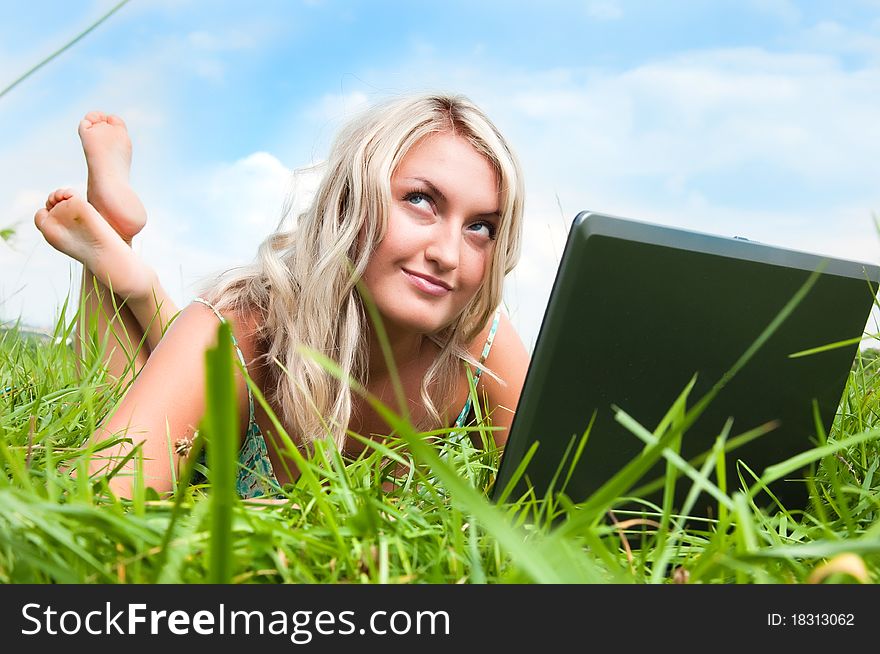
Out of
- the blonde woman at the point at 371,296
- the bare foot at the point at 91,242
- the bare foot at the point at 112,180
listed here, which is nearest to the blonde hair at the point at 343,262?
the blonde woman at the point at 371,296

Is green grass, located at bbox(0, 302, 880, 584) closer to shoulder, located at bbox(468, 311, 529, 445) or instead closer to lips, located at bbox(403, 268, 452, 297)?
lips, located at bbox(403, 268, 452, 297)

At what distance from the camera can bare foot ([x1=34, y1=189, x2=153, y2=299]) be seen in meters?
2.13

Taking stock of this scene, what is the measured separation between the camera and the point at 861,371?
1.69 meters

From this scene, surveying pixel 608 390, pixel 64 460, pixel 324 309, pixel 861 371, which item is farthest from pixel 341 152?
pixel 861 371

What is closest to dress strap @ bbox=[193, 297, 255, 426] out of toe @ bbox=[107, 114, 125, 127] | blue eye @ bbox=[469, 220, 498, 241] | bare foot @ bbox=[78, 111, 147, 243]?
blue eye @ bbox=[469, 220, 498, 241]

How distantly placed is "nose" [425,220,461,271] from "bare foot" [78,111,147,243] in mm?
1278

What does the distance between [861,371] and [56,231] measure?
84.3 inches

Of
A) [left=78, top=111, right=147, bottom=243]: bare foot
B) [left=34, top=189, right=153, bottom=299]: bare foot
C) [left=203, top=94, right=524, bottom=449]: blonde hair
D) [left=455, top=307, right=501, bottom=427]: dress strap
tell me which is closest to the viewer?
[left=203, top=94, right=524, bottom=449]: blonde hair

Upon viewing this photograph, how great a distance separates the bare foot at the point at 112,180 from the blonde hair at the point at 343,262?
73 cm

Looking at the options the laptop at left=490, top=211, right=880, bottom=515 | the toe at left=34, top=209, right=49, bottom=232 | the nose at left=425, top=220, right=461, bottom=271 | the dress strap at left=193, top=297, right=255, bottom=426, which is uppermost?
the toe at left=34, top=209, right=49, bottom=232

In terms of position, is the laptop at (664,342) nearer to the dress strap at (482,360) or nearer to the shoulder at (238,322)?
the shoulder at (238,322)

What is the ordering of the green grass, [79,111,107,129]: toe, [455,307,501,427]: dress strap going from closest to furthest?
the green grass
[455,307,501,427]: dress strap
[79,111,107,129]: toe

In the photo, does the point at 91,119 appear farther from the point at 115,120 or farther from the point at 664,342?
the point at 664,342

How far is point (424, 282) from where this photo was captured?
1.51 meters
